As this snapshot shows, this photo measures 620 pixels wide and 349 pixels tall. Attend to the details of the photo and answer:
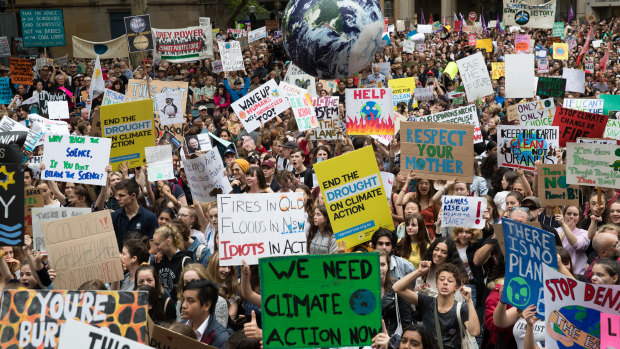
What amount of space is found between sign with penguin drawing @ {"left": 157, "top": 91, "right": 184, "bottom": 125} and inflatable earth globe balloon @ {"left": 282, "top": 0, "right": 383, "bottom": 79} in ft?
24.3

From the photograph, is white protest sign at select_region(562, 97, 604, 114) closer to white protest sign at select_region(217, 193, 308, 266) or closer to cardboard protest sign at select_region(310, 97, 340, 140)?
cardboard protest sign at select_region(310, 97, 340, 140)

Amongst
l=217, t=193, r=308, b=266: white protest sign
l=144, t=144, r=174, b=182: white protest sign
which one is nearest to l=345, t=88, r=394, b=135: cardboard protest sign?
l=144, t=144, r=174, b=182: white protest sign

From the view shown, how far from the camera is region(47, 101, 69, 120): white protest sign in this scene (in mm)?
15656

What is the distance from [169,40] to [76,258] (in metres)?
16.5

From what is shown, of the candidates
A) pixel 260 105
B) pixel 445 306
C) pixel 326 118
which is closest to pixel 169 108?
pixel 260 105

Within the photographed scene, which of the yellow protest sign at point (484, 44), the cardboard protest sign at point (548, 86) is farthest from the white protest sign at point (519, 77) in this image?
the yellow protest sign at point (484, 44)

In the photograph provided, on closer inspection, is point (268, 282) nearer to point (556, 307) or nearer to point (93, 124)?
point (556, 307)

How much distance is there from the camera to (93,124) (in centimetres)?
1325

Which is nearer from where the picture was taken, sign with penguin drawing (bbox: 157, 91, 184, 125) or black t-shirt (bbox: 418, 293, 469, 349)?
black t-shirt (bbox: 418, 293, 469, 349)

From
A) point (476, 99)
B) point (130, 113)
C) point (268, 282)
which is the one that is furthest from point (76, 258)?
point (476, 99)

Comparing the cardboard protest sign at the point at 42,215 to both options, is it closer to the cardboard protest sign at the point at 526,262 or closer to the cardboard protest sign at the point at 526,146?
the cardboard protest sign at the point at 526,262

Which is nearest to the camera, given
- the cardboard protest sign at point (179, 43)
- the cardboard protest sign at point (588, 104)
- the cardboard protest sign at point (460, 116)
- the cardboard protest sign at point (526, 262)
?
the cardboard protest sign at point (526, 262)

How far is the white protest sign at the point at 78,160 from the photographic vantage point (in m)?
9.74

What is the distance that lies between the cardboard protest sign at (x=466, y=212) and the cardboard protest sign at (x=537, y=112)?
580 centimetres
